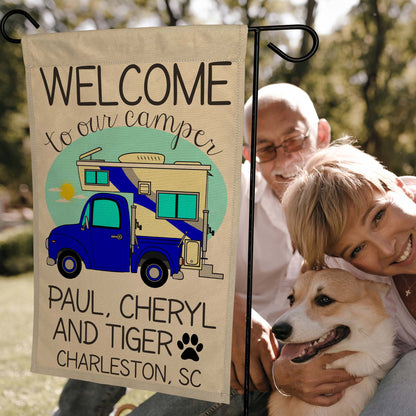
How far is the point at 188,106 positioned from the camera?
1.49 meters

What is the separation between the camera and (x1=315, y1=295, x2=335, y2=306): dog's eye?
1.56 m

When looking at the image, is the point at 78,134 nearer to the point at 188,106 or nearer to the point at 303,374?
the point at 188,106

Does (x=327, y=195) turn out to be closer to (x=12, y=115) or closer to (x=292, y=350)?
(x=292, y=350)

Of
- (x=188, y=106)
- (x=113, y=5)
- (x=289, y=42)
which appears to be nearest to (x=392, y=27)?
(x=289, y=42)

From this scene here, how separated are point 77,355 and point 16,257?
26.9 ft

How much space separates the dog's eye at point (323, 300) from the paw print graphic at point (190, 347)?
1.38 ft

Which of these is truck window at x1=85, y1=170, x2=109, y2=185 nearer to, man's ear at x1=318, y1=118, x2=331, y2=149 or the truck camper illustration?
the truck camper illustration

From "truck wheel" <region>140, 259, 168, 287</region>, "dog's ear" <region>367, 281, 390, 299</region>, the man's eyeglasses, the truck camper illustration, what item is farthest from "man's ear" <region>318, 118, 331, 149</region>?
"truck wheel" <region>140, 259, 168, 287</region>

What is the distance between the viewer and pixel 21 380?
3428 millimetres

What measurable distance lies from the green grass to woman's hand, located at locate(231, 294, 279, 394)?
158cm

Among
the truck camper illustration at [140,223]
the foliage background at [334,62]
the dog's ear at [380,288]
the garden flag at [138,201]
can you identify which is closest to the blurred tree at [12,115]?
the foliage background at [334,62]

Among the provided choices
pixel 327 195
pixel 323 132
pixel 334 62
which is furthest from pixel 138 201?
pixel 334 62

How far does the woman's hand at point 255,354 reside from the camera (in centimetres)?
169

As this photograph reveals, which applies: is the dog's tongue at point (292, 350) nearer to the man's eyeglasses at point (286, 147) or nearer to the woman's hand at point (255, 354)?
the woman's hand at point (255, 354)
